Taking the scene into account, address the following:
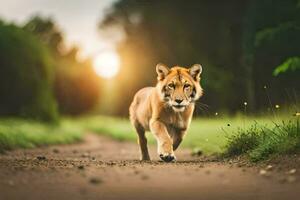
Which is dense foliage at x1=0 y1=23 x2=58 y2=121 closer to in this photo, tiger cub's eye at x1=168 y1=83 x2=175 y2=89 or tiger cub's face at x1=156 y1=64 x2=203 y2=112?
tiger cub's face at x1=156 y1=64 x2=203 y2=112

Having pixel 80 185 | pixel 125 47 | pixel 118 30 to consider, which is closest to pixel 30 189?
pixel 80 185

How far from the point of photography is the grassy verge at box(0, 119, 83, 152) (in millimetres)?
16217

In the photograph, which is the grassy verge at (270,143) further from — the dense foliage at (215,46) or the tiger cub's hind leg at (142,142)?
the dense foliage at (215,46)

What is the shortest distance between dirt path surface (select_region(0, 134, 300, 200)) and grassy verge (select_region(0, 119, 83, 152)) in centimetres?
607

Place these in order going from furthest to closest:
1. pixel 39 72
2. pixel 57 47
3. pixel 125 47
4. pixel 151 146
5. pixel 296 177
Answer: pixel 57 47
pixel 125 47
pixel 39 72
pixel 151 146
pixel 296 177

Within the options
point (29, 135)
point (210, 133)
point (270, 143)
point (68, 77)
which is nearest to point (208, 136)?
point (210, 133)

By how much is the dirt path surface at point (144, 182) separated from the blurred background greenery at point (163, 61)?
236 cm

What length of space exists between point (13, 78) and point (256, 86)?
9608 mm

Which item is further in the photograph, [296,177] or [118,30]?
→ [118,30]

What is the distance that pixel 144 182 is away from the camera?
827 cm

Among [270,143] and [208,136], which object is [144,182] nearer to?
[270,143]

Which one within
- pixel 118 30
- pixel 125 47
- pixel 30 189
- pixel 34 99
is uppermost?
pixel 118 30

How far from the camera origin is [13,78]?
23125 mm

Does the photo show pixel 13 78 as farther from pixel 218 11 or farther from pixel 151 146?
pixel 218 11
